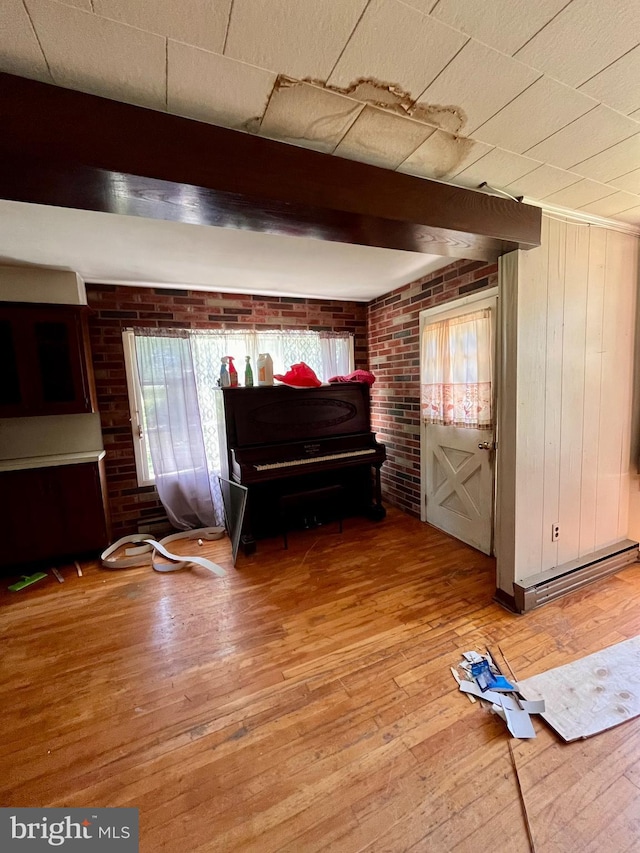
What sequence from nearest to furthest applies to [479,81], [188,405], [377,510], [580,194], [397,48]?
[397,48]
[479,81]
[580,194]
[188,405]
[377,510]

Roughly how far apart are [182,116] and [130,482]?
287 cm

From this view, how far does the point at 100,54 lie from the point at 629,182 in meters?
2.21

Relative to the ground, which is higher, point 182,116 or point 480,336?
point 182,116

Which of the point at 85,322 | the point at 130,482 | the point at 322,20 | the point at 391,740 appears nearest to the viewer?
the point at 322,20

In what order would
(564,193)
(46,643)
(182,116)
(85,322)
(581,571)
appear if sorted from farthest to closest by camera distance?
(85,322) → (581,571) → (46,643) → (564,193) → (182,116)

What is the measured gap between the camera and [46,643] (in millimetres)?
1841

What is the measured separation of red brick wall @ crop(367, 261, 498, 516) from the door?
135 millimetres

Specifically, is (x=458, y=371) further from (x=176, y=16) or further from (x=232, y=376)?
(x=176, y=16)

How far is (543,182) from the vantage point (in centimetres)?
157

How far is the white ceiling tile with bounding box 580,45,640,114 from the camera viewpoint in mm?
981

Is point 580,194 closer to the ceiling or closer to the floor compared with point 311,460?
closer to the ceiling

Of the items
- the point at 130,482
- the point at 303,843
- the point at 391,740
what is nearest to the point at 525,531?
the point at 391,740

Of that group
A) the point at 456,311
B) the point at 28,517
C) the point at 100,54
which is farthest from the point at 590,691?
the point at 28,517

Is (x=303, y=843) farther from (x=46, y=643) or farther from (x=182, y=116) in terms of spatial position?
(x=182, y=116)
